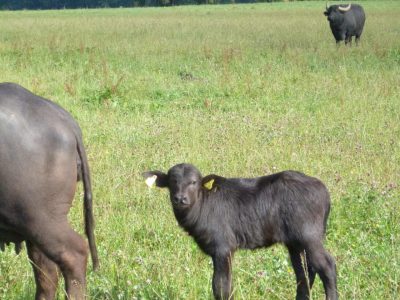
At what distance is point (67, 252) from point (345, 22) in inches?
798

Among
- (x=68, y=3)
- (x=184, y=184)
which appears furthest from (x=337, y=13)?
(x=68, y=3)

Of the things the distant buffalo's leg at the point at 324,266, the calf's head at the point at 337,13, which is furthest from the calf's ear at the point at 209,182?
the calf's head at the point at 337,13

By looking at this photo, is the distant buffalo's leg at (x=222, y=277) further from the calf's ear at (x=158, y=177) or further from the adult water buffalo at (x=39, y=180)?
the adult water buffalo at (x=39, y=180)

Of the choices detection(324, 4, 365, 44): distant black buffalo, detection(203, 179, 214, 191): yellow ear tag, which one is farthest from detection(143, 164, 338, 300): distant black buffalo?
detection(324, 4, 365, 44): distant black buffalo

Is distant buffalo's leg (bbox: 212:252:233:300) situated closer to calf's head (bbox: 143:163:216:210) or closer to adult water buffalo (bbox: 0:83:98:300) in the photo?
calf's head (bbox: 143:163:216:210)

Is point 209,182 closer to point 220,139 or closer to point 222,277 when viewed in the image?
point 222,277

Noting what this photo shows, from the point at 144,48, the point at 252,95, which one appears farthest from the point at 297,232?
the point at 144,48

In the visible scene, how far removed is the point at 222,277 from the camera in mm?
4461

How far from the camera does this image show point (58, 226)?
4047 millimetres

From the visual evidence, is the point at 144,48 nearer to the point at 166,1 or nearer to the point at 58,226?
the point at 58,226

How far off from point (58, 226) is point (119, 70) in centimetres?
1123

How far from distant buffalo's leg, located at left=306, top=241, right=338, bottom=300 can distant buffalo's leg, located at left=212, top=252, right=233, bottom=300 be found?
0.51 m

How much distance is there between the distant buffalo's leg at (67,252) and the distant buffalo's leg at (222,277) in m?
0.80

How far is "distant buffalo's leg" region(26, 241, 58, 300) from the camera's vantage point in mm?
4305
